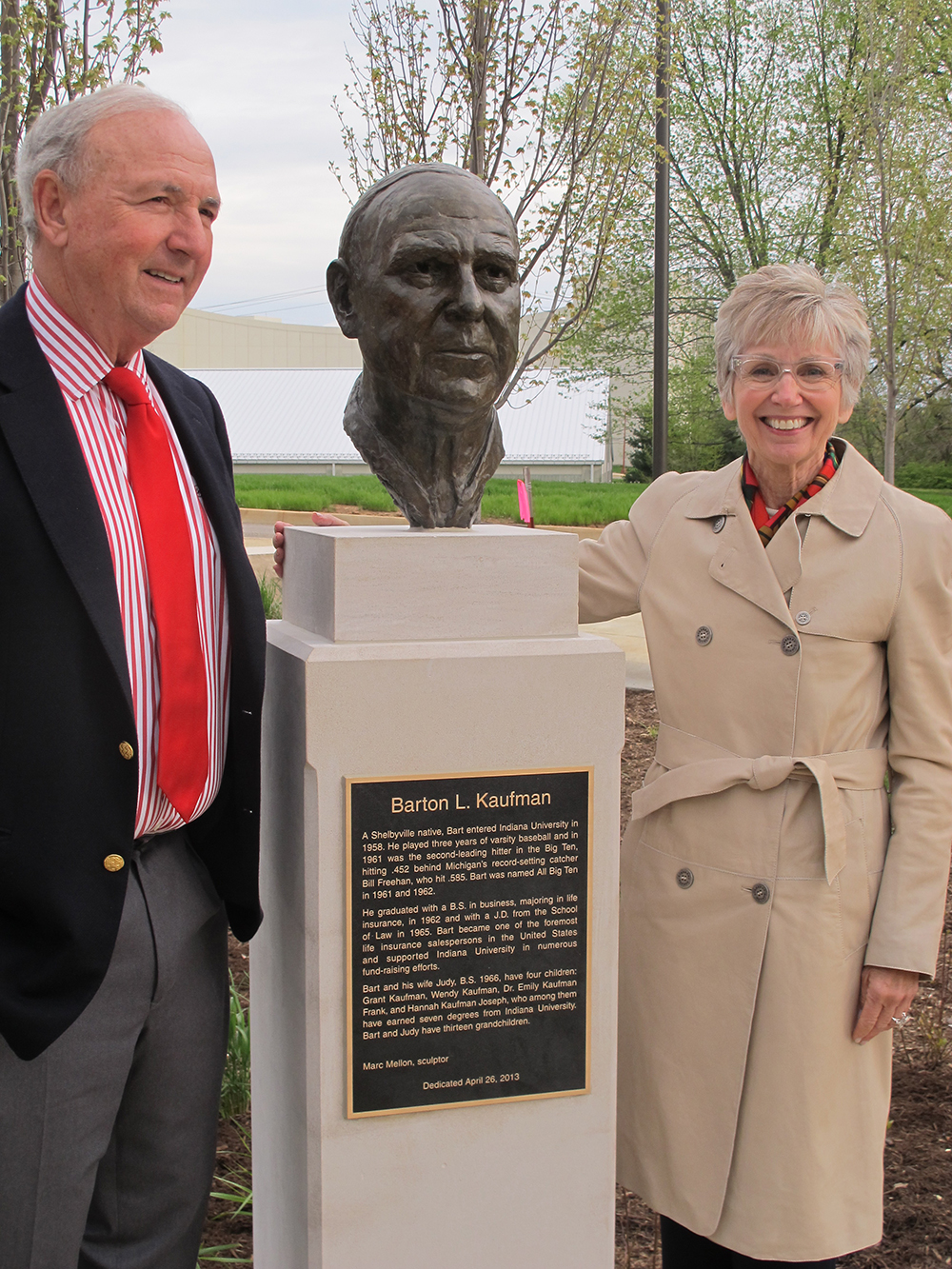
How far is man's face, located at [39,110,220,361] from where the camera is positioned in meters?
2.15

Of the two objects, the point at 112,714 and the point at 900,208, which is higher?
the point at 900,208

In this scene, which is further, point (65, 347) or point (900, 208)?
point (900, 208)

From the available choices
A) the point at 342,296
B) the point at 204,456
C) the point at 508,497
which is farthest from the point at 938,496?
the point at 204,456

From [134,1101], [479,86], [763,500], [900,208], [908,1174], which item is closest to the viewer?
[134,1101]

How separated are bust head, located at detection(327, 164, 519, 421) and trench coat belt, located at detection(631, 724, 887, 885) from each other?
35.5 inches

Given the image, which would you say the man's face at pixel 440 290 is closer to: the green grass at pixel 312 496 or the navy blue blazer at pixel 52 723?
the navy blue blazer at pixel 52 723

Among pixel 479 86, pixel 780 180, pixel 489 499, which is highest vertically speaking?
pixel 780 180

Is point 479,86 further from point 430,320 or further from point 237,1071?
point 237,1071

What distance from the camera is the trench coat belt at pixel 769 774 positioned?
8.19 ft

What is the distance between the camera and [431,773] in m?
2.51

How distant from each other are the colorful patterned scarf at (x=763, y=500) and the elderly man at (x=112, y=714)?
111 centimetres

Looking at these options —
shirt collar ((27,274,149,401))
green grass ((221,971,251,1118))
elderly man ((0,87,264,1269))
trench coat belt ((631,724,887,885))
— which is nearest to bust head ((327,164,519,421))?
elderly man ((0,87,264,1269))

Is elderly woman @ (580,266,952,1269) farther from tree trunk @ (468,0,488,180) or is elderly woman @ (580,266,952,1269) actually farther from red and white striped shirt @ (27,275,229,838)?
tree trunk @ (468,0,488,180)

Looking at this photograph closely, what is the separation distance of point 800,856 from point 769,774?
0.60 feet
